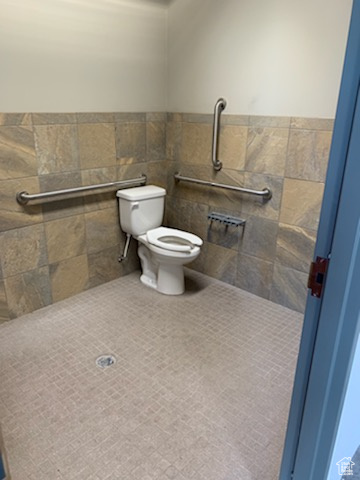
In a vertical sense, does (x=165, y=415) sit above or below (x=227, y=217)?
below

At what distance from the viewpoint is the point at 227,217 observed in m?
2.89

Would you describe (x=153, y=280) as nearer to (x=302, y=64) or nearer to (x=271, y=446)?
(x=271, y=446)

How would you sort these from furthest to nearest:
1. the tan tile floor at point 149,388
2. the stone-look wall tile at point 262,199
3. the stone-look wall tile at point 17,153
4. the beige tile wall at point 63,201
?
the stone-look wall tile at point 262,199 → the beige tile wall at point 63,201 → the stone-look wall tile at point 17,153 → the tan tile floor at point 149,388

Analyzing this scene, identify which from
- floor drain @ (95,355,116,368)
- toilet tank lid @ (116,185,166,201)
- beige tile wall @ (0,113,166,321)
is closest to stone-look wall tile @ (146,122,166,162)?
beige tile wall @ (0,113,166,321)

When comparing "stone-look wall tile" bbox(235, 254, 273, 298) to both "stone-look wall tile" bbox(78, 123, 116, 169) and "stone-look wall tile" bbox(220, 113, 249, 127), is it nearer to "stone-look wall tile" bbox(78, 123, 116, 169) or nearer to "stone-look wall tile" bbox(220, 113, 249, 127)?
"stone-look wall tile" bbox(220, 113, 249, 127)

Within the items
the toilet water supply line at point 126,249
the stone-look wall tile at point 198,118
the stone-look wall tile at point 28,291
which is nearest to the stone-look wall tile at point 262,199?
the stone-look wall tile at point 198,118

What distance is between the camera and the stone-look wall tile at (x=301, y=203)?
94.0 inches

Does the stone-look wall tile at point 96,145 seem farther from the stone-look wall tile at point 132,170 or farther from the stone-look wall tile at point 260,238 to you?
the stone-look wall tile at point 260,238

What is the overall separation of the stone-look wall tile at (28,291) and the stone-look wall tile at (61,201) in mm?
399

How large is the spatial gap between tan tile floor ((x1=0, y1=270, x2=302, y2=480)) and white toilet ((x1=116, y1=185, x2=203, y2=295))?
18 cm

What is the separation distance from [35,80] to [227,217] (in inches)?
64.5

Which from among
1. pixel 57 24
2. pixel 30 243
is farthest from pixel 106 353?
pixel 57 24

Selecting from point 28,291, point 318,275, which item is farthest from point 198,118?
point 318,275

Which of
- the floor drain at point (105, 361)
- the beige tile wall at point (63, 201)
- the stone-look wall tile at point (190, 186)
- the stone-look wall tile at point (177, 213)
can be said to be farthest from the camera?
the stone-look wall tile at point (177, 213)
